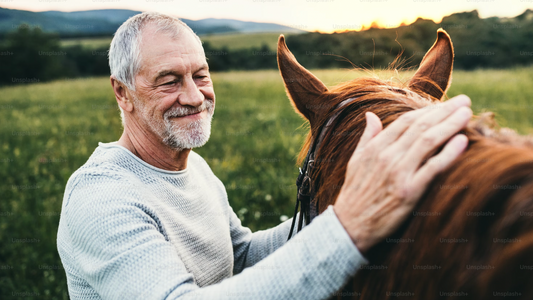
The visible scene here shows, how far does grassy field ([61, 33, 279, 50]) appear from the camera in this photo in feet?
137

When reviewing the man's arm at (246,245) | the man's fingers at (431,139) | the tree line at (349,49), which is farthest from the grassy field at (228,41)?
the man's fingers at (431,139)

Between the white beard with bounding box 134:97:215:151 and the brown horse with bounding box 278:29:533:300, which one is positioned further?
the white beard with bounding box 134:97:215:151

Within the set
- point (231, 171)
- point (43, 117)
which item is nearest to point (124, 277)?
point (231, 171)

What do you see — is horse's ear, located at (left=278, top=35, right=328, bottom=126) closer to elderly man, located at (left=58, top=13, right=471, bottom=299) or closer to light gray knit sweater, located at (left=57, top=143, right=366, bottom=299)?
elderly man, located at (left=58, top=13, right=471, bottom=299)

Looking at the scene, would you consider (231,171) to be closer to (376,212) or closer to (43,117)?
(376,212)

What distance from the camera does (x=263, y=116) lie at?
444 inches

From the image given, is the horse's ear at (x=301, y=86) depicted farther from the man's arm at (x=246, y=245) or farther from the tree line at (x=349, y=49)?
the tree line at (x=349, y=49)

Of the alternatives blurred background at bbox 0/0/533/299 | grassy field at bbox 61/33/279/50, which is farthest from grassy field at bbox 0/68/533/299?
grassy field at bbox 61/33/279/50

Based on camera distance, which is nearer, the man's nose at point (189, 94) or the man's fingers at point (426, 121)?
the man's fingers at point (426, 121)

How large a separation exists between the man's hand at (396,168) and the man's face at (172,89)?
1.27 metres

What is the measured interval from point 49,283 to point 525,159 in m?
4.24

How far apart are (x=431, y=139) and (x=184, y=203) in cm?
145

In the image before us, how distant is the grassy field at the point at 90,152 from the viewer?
4172mm

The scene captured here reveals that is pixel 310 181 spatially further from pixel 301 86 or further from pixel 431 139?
pixel 431 139
